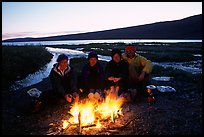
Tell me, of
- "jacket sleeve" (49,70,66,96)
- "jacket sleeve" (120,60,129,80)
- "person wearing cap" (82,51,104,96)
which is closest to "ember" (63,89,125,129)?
"person wearing cap" (82,51,104,96)

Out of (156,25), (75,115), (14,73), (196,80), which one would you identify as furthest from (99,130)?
(156,25)

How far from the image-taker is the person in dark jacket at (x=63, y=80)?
787 cm

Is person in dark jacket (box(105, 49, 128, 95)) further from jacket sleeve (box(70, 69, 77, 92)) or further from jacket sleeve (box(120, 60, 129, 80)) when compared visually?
jacket sleeve (box(70, 69, 77, 92))

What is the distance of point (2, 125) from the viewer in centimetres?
680

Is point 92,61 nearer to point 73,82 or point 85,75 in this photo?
point 85,75

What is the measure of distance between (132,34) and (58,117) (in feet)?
470

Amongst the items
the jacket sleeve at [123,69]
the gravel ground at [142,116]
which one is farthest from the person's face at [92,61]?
the gravel ground at [142,116]

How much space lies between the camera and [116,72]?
28.0 feet

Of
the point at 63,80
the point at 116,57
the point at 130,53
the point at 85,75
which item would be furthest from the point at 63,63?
the point at 130,53

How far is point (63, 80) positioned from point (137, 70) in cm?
272

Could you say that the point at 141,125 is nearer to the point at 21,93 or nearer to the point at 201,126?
the point at 201,126

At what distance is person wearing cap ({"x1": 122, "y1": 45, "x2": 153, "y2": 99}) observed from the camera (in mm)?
8602

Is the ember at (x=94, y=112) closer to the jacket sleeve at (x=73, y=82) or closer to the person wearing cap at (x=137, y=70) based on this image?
the jacket sleeve at (x=73, y=82)

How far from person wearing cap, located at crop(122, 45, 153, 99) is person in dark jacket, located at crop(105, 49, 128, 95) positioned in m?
0.24
